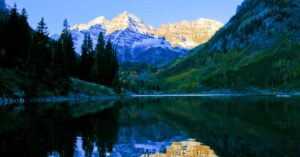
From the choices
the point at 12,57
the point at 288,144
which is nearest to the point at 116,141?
the point at 288,144

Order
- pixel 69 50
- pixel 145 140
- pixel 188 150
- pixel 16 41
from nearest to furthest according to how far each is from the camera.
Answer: pixel 188 150
pixel 145 140
pixel 16 41
pixel 69 50

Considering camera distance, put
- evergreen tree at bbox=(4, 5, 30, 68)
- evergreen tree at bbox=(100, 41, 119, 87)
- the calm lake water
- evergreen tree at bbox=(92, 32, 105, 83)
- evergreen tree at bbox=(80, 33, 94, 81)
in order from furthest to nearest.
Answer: evergreen tree at bbox=(80, 33, 94, 81), evergreen tree at bbox=(100, 41, 119, 87), evergreen tree at bbox=(92, 32, 105, 83), evergreen tree at bbox=(4, 5, 30, 68), the calm lake water

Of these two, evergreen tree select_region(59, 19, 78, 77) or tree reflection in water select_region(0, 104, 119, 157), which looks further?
evergreen tree select_region(59, 19, 78, 77)

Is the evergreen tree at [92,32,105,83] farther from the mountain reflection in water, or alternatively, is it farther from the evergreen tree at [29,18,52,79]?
the mountain reflection in water

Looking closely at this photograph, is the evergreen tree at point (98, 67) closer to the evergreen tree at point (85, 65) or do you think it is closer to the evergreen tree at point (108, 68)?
the evergreen tree at point (108, 68)

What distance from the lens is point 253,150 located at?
85.7ft

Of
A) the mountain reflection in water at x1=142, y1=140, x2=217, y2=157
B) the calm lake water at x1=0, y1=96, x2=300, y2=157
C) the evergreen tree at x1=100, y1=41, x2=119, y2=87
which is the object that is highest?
the evergreen tree at x1=100, y1=41, x2=119, y2=87

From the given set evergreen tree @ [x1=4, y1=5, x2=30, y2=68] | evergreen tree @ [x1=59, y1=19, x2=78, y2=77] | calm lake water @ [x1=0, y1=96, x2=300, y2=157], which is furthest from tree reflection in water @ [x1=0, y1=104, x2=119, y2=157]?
evergreen tree @ [x1=59, y1=19, x2=78, y2=77]

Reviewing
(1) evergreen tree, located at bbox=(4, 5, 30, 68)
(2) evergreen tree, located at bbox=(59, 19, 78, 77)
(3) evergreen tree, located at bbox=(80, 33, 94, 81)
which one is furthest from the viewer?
(3) evergreen tree, located at bbox=(80, 33, 94, 81)

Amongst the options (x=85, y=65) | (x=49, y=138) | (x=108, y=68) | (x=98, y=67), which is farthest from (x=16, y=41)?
(x=49, y=138)

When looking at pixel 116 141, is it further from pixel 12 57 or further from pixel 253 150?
pixel 12 57

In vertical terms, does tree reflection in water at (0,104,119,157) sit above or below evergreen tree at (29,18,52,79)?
below

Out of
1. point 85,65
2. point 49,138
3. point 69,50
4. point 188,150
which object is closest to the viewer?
point 188,150

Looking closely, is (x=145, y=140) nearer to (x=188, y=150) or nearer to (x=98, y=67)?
(x=188, y=150)
